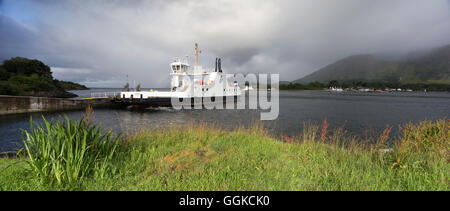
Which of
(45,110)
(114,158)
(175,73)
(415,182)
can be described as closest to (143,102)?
(175,73)

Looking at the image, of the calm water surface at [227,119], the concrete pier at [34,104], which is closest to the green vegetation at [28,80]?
the concrete pier at [34,104]

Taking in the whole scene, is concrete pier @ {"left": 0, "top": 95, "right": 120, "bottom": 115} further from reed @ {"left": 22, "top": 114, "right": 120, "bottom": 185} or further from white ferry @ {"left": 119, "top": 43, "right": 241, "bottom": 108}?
reed @ {"left": 22, "top": 114, "right": 120, "bottom": 185}

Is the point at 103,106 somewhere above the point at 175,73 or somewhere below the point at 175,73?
below

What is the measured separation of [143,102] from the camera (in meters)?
27.8

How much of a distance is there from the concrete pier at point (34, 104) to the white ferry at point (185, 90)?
6208mm

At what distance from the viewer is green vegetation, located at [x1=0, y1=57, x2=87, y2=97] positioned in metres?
30.0

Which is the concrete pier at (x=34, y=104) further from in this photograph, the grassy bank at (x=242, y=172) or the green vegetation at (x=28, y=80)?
the grassy bank at (x=242, y=172)

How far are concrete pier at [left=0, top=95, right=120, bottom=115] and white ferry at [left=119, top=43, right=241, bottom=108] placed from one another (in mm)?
6208

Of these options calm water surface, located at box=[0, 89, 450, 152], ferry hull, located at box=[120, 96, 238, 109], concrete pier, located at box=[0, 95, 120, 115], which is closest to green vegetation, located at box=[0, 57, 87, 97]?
concrete pier, located at box=[0, 95, 120, 115]

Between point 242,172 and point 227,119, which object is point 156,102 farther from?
A: point 242,172
